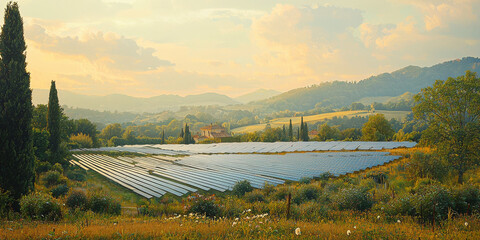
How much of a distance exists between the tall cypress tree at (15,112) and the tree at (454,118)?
29705 millimetres

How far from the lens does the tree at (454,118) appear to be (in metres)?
23.0

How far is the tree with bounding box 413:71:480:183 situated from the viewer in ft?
75.4

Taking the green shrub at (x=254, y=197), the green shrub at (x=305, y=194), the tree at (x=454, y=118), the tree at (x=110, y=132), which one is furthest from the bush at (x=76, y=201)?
the tree at (x=110, y=132)

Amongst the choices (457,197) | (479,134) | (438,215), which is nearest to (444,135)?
(479,134)

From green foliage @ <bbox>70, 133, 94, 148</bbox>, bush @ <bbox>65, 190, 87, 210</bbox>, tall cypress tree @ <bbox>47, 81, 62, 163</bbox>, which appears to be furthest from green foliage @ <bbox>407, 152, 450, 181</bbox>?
green foliage @ <bbox>70, 133, 94, 148</bbox>

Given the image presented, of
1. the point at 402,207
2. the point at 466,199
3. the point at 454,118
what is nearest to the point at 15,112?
the point at 402,207

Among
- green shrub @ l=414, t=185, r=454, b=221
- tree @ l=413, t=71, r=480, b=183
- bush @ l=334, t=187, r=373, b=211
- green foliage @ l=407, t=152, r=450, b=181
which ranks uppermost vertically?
tree @ l=413, t=71, r=480, b=183

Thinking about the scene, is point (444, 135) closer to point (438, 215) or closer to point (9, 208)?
point (438, 215)

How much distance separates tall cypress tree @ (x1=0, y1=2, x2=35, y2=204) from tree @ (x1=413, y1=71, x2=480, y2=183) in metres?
29.7

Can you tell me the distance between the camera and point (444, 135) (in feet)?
79.0

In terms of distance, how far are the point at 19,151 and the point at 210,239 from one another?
41.6 feet

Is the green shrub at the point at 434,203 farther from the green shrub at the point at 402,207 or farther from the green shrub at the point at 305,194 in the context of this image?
the green shrub at the point at 305,194

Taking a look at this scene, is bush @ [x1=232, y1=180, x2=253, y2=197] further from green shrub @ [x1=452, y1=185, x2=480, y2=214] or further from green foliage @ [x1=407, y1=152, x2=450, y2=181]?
green foliage @ [x1=407, y1=152, x2=450, y2=181]

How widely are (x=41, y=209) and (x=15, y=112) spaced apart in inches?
260
